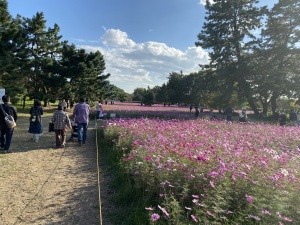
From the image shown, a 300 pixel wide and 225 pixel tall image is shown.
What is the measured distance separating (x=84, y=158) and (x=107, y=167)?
151cm

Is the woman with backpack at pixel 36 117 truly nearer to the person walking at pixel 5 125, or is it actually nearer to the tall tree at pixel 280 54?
the person walking at pixel 5 125

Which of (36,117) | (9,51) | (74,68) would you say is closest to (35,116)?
(36,117)

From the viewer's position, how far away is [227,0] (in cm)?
2889

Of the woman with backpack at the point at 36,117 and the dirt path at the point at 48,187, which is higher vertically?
the woman with backpack at the point at 36,117

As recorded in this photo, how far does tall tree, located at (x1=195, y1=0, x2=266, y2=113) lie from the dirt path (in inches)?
880

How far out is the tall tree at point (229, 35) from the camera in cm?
2819

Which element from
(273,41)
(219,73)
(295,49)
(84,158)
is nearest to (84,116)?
(84,158)

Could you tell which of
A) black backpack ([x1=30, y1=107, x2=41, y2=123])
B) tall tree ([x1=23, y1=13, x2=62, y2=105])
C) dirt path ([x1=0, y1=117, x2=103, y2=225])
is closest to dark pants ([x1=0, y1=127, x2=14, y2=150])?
dirt path ([x1=0, y1=117, x2=103, y2=225])

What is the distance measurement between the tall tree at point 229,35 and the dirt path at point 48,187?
2236cm

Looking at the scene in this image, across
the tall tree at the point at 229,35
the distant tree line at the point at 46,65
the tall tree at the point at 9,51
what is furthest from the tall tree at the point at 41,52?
the tall tree at the point at 229,35

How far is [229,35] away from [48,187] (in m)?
28.3

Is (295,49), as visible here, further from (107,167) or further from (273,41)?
(107,167)

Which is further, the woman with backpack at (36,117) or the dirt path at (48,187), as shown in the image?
the woman with backpack at (36,117)

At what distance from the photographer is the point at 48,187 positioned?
591cm
